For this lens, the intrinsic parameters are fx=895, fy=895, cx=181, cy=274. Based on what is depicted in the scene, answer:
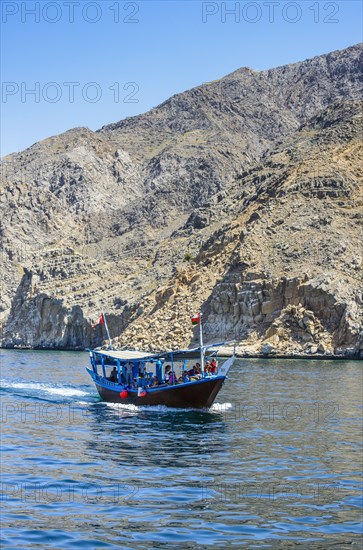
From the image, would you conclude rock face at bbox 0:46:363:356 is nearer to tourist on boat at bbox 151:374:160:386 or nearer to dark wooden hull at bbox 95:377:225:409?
tourist on boat at bbox 151:374:160:386

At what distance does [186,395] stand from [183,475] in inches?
773

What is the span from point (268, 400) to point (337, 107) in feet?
454

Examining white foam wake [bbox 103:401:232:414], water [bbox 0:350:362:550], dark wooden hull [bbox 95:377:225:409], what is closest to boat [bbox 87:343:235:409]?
dark wooden hull [bbox 95:377:225:409]

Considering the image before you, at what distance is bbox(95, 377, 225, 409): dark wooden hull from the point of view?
48.0 m

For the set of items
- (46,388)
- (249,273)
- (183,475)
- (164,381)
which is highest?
(249,273)

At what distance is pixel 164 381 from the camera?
2056 inches

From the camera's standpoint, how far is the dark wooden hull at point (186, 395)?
4800 cm

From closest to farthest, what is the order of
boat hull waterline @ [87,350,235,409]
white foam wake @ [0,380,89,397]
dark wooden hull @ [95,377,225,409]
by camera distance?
dark wooden hull @ [95,377,225,409], boat hull waterline @ [87,350,235,409], white foam wake @ [0,380,89,397]

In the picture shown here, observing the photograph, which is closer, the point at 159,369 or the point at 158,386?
the point at 158,386

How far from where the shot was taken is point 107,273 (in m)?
177

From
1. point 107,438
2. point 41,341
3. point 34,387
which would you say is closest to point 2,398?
point 34,387

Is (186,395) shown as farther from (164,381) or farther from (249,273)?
(249,273)

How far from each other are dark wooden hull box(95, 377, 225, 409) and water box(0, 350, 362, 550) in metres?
0.77

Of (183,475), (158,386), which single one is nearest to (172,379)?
(158,386)
